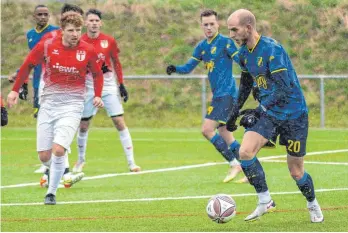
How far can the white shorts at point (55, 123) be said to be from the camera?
14477 mm

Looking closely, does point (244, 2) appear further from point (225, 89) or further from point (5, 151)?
point (225, 89)

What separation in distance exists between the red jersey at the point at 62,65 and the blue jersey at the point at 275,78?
3.06m

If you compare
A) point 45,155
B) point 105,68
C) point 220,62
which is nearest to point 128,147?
point 105,68

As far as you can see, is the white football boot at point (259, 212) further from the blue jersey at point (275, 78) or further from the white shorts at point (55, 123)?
the white shorts at point (55, 123)

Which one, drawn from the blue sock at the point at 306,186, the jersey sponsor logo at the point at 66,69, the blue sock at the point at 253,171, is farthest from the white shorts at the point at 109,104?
the blue sock at the point at 306,186

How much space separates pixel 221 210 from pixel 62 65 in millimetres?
3550

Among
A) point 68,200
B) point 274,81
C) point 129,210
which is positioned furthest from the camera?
point 68,200

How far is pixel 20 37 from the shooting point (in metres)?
39.0

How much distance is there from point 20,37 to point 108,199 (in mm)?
25011

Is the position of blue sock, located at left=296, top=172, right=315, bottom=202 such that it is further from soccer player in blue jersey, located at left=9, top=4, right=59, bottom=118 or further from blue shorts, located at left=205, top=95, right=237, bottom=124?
soccer player in blue jersey, located at left=9, top=4, right=59, bottom=118

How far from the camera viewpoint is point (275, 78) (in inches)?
473

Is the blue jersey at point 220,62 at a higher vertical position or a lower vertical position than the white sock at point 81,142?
higher

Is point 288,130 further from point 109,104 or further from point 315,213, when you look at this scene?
point 109,104

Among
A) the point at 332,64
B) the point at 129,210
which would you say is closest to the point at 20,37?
the point at 332,64
